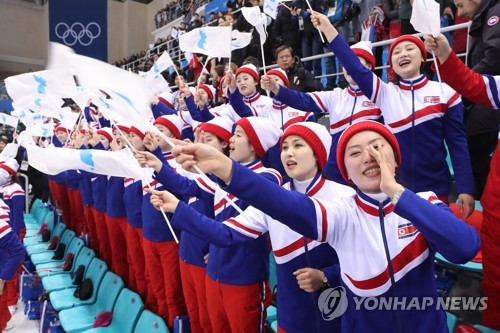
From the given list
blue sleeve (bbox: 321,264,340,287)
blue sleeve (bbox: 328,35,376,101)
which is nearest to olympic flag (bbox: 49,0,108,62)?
blue sleeve (bbox: 328,35,376,101)

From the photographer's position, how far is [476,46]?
2887 mm

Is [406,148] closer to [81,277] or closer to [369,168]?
[369,168]

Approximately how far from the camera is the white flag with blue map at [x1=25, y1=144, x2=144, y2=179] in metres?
2.48

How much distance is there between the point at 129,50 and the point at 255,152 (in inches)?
858

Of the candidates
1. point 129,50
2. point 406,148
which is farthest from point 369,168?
point 129,50

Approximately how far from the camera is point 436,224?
1.32m

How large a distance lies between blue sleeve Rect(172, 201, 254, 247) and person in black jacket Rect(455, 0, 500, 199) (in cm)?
189

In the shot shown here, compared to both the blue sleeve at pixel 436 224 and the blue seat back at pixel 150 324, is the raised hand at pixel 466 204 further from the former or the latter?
the blue seat back at pixel 150 324

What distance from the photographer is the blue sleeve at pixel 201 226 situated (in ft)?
6.79

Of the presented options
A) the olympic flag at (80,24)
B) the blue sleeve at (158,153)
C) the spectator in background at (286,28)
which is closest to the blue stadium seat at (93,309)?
the blue sleeve at (158,153)

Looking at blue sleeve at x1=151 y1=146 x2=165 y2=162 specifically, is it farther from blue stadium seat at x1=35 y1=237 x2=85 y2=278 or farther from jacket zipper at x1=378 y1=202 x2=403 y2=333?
blue stadium seat at x1=35 y1=237 x2=85 y2=278

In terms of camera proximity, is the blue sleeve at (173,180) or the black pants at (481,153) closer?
the blue sleeve at (173,180)

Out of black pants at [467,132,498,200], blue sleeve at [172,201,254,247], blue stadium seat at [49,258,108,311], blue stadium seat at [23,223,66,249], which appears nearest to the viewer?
blue sleeve at [172,201,254,247]

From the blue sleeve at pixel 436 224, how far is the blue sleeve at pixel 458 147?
140 cm
